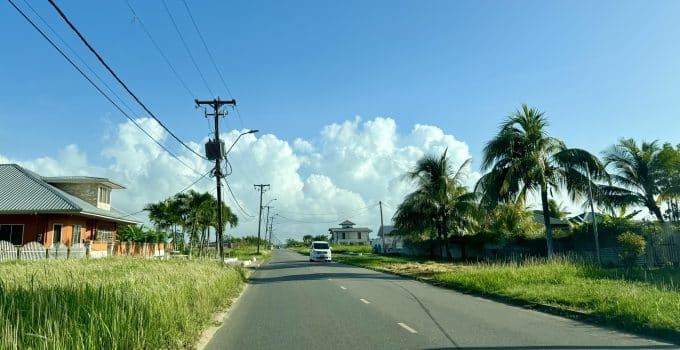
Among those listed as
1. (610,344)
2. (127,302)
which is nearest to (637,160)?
(610,344)

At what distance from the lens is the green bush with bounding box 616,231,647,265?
23828mm

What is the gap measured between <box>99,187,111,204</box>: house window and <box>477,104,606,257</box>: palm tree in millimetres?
28693

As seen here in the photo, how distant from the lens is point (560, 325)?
36.1 ft

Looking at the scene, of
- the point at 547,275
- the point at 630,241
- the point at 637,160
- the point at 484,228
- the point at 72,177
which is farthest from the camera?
the point at 484,228

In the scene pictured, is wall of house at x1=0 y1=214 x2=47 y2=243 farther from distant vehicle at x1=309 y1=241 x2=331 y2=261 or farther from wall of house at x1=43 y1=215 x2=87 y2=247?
distant vehicle at x1=309 y1=241 x2=331 y2=261

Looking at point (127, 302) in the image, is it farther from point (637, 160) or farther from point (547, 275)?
point (637, 160)

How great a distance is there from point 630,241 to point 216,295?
18586 millimetres

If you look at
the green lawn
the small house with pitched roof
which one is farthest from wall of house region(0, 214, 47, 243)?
the small house with pitched roof

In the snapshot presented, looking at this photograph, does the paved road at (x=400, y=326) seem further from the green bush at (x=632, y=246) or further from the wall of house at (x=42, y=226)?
the wall of house at (x=42, y=226)

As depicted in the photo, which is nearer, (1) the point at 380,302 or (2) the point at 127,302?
(2) the point at 127,302

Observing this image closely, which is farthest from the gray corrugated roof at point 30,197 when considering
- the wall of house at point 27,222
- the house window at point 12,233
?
the house window at point 12,233

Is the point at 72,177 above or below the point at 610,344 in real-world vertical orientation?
above

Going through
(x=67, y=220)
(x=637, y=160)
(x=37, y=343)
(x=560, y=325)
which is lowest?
(x=560, y=325)

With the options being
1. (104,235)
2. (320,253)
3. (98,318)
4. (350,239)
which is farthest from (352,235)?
(98,318)
